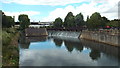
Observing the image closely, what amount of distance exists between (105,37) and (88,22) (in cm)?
3015

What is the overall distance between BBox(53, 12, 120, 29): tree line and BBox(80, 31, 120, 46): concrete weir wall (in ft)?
22.0

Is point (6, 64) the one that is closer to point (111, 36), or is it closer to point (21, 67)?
point (21, 67)

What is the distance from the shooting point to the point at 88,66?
102 ft

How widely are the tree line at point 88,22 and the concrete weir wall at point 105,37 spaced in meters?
6.70

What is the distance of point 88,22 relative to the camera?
298 feet

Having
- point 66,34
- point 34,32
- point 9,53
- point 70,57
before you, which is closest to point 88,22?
point 66,34

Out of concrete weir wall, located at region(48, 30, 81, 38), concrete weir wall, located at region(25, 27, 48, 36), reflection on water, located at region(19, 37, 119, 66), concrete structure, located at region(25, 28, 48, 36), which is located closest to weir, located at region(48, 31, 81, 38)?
concrete weir wall, located at region(48, 30, 81, 38)

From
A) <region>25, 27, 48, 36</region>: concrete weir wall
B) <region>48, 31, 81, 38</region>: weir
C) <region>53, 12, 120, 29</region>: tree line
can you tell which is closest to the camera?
<region>53, 12, 120, 29</region>: tree line

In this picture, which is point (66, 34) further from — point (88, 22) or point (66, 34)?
point (88, 22)

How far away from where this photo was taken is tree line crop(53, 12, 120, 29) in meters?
85.6

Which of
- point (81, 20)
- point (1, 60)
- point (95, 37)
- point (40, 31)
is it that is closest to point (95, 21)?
point (95, 37)

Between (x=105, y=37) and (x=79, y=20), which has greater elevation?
(x=79, y=20)

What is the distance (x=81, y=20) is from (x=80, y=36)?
2045cm

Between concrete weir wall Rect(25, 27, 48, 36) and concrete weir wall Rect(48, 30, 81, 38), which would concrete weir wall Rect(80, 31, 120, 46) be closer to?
concrete weir wall Rect(48, 30, 81, 38)
